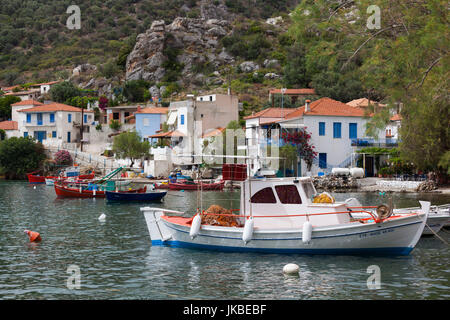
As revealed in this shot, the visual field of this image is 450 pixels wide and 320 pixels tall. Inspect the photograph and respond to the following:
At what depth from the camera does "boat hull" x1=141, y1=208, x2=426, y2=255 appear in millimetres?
18031

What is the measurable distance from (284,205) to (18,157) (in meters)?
60.9

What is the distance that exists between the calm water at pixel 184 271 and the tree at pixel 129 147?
139 feet

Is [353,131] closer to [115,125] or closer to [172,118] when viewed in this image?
[172,118]

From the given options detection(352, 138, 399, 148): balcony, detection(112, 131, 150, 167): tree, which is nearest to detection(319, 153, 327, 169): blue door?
detection(352, 138, 399, 148): balcony

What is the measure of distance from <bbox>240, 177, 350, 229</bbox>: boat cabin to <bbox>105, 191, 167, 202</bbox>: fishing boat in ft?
70.2

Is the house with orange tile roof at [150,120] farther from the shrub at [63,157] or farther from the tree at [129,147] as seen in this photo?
the shrub at [63,157]

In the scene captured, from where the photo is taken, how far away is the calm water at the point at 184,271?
46.8ft

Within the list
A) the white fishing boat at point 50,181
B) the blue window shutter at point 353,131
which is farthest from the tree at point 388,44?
the white fishing boat at point 50,181

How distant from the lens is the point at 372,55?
16734 mm

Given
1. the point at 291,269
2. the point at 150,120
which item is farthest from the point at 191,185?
the point at 291,269
